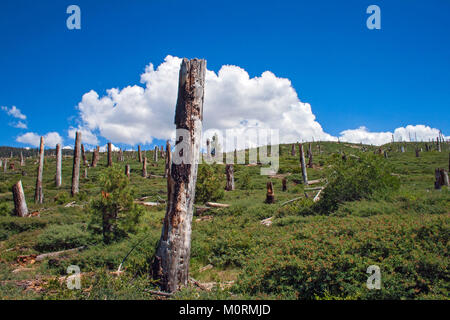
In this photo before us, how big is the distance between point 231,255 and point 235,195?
12755 millimetres

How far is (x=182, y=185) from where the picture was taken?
5574mm

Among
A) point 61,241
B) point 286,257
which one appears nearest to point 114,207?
point 61,241

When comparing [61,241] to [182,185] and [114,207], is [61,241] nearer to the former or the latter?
[114,207]

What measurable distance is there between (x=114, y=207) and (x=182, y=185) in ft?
15.6

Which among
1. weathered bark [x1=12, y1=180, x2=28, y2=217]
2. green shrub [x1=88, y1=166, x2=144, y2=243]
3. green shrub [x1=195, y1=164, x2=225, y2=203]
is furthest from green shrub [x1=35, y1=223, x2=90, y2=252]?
green shrub [x1=195, y1=164, x2=225, y2=203]

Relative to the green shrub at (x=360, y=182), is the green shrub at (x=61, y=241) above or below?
below

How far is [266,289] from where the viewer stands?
533 centimetres

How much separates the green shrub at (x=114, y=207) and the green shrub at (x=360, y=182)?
28.3 feet

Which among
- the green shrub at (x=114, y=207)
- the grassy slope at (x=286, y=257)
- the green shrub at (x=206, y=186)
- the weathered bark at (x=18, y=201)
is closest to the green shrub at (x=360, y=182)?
the grassy slope at (x=286, y=257)

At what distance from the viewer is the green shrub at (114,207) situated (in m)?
9.01

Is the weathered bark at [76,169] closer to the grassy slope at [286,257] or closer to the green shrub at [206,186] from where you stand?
the grassy slope at [286,257]

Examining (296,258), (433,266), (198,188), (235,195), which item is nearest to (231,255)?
(296,258)
